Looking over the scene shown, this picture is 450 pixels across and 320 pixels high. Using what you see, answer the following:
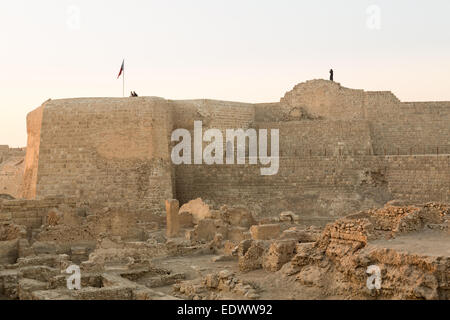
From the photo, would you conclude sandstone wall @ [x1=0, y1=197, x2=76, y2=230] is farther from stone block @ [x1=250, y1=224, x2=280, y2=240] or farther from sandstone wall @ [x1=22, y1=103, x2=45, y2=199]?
sandstone wall @ [x1=22, y1=103, x2=45, y2=199]

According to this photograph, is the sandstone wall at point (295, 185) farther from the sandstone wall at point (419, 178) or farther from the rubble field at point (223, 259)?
the rubble field at point (223, 259)

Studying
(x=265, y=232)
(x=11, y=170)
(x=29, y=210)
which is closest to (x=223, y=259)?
(x=265, y=232)

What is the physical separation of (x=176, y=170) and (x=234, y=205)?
4117 millimetres

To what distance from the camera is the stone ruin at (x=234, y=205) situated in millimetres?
9508

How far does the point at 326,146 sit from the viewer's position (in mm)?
24000

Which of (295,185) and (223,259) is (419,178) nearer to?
(295,185)

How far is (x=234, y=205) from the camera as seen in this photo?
19734 millimetres

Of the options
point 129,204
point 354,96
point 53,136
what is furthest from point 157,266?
point 354,96

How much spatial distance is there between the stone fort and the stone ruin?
0.14 feet

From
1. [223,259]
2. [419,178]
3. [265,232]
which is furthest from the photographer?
[419,178]
